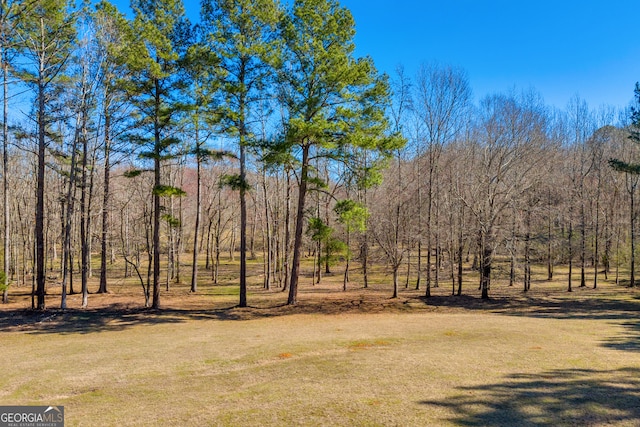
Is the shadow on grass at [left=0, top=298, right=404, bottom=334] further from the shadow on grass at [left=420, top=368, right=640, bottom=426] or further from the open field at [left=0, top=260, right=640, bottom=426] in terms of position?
the shadow on grass at [left=420, top=368, right=640, bottom=426]

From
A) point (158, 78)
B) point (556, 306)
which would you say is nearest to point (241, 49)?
point (158, 78)

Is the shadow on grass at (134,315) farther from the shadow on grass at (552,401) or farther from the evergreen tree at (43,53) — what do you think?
the shadow on grass at (552,401)

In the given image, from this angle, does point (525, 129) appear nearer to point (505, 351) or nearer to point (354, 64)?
point (354, 64)

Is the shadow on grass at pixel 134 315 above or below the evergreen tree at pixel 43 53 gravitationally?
below

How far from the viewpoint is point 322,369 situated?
7.62 metres

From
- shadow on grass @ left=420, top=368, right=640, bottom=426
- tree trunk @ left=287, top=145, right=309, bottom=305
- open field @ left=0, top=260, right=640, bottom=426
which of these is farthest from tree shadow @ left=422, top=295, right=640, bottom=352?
shadow on grass @ left=420, top=368, right=640, bottom=426

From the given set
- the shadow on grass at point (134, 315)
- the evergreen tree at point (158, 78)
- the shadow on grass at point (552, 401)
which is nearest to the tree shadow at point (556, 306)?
the shadow on grass at point (134, 315)

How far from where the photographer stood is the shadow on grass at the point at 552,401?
198 inches

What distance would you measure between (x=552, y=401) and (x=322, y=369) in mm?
3919

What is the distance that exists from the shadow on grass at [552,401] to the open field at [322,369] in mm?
28

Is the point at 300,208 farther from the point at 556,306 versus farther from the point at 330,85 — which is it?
the point at 556,306

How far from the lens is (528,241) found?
2155 centimetres

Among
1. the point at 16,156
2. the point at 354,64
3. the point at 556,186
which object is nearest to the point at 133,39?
the point at 354,64

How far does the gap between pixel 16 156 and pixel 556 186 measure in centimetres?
3964
